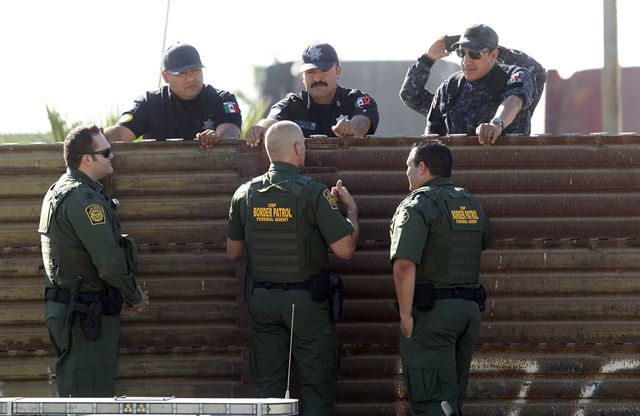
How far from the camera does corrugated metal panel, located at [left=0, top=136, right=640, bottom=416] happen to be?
7.32 meters

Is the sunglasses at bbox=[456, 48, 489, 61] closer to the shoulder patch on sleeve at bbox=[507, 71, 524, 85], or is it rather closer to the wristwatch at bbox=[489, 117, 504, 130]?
the shoulder patch on sleeve at bbox=[507, 71, 524, 85]

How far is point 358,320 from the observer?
7367mm

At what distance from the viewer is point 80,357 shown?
21.8 ft

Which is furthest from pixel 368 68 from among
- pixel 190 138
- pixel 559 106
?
pixel 190 138

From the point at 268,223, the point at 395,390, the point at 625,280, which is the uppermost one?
the point at 268,223

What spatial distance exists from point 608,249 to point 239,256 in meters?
2.28

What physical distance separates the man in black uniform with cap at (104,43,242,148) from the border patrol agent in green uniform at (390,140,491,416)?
1776mm

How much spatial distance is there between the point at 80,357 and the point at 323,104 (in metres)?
2.37

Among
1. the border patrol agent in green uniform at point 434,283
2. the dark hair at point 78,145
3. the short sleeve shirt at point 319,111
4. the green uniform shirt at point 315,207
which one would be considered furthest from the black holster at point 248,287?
the short sleeve shirt at point 319,111

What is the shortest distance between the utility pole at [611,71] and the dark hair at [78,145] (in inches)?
426

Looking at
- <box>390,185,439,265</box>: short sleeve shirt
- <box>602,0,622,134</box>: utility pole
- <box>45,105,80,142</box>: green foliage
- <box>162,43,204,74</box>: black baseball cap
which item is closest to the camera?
<box>390,185,439,265</box>: short sleeve shirt

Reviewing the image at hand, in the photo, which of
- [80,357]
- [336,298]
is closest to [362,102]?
[336,298]

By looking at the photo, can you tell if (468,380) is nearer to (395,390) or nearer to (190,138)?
(395,390)

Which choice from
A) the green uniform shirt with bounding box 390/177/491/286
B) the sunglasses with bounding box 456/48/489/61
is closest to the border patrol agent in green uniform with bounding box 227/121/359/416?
the green uniform shirt with bounding box 390/177/491/286
